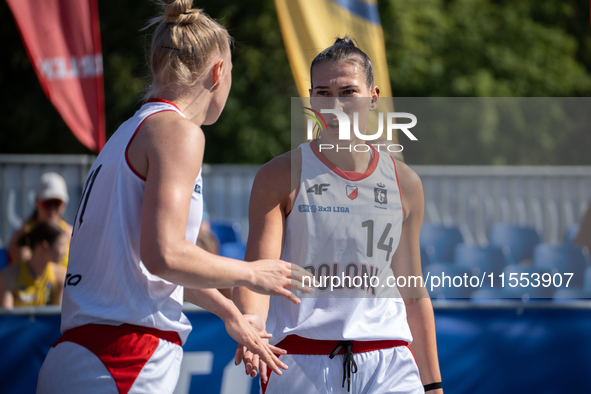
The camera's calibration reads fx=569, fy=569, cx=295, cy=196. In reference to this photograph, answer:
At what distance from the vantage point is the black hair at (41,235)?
501cm

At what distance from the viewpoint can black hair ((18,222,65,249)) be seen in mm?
5008

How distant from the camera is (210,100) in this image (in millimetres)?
1911

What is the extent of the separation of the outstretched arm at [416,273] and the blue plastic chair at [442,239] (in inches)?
179

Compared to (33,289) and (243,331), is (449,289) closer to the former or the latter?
(243,331)

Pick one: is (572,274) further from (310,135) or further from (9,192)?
(9,192)

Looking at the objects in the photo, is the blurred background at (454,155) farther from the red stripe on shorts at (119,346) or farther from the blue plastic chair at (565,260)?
the red stripe on shorts at (119,346)

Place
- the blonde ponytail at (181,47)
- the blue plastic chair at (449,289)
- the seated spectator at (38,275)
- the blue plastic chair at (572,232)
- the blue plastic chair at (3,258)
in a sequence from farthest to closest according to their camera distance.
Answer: the blue plastic chair at (572,232) → the blue plastic chair at (3,258) → the seated spectator at (38,275) → the blue plastic chair at (449,289) → the blonde ponytail at (181,47)

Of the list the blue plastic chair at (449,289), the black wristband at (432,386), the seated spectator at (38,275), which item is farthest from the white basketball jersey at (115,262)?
the seated spectator at (38,275)

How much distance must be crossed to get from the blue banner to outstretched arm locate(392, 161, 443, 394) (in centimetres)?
143

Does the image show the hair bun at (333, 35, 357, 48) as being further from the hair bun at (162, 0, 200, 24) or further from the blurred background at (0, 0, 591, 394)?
the blurred background at (0, 0, 591, 394)

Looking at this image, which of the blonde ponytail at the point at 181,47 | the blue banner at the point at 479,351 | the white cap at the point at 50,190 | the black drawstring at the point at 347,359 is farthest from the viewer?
the white cap at the point at 50,190

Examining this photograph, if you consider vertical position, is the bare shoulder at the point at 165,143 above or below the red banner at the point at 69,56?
below

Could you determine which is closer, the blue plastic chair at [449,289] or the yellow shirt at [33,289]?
the blue plastic chair at [449,289]

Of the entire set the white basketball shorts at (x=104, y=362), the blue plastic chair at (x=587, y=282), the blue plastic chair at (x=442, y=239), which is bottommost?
the white basketball shorts at (x=104, y=362)
